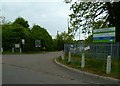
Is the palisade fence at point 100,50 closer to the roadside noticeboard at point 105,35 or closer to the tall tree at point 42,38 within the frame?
the roadside noticeboard at point 105,35

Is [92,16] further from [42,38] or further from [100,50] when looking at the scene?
[42,38]

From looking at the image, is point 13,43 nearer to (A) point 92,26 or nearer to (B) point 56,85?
(A) point 92,26

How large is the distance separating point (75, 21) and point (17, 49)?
34.7 metres

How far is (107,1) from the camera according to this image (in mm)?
28609

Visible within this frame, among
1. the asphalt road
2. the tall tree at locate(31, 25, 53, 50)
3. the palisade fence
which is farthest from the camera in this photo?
the tall tree at locate(31, 25, 53, 50)

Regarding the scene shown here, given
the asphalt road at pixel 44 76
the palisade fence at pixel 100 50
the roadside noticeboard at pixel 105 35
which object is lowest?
the asphalt road at pixel 44 76

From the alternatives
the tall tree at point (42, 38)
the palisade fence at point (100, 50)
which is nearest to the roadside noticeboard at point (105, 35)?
the palisade fence at point (100, 50)

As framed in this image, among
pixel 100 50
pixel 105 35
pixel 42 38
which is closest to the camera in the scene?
pixel 105 35

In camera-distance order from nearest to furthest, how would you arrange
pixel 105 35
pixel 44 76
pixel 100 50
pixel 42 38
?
pixel 44 76 < pixel 105 35 < pixel 100 50 < pixel 42 38

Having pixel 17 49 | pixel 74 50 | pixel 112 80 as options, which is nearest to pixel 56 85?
pixel 112 80

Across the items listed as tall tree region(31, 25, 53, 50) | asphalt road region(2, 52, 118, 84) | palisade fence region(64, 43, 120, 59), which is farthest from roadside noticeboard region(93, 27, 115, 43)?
tall tree region(31, 25, 53, 50)

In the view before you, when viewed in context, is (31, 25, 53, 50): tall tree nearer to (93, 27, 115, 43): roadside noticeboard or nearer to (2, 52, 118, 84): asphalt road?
(93, 27, 115, 43): roadside noticeboard

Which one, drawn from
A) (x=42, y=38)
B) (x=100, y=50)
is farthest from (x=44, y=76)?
(x=42, y=38)

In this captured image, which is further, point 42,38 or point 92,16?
point 42,38
